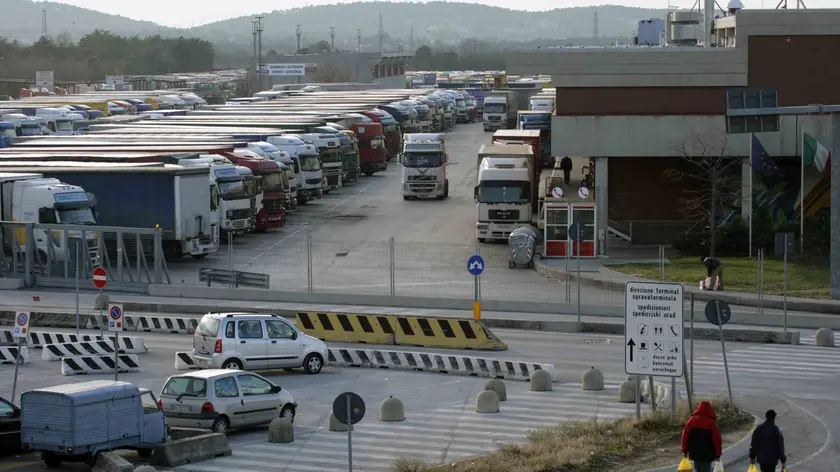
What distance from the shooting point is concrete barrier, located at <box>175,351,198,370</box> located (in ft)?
97.4

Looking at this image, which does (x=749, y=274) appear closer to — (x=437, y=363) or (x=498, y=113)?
(x=437, y=363)

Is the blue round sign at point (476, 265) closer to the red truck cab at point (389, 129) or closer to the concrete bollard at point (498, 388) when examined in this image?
the concrete bollard at point (498, 388)

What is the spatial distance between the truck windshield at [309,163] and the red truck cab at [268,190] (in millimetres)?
7713

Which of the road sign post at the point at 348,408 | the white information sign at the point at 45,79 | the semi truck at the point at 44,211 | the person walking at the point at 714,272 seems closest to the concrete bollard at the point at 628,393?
the road sign post at the point at 348,408

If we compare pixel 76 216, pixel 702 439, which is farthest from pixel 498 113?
pixel 702 439

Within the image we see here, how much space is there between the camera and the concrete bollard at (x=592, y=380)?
28047 mm

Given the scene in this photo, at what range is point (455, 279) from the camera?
4409cm

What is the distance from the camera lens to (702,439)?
60.3 feet

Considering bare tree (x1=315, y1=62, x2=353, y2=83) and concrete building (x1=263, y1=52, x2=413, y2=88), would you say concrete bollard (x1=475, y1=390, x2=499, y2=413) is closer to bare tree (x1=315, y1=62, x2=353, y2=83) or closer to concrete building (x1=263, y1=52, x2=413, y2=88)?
concrete building (x1=263, y1=52, x2=413, y2=88)

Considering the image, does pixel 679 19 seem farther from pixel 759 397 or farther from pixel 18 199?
pixel 759 397

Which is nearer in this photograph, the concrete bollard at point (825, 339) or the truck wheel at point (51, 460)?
the truck wheel at point (51, 460)

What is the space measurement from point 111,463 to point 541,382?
10519mm

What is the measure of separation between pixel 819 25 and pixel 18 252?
93.8ft

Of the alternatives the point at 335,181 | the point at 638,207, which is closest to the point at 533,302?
the point at 638,207
